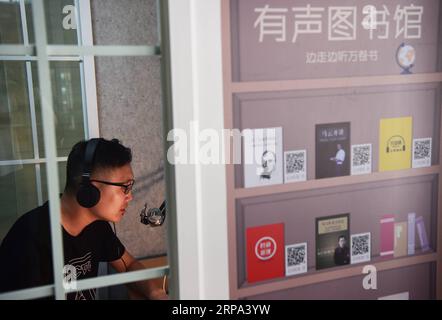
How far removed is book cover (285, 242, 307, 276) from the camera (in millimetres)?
1262

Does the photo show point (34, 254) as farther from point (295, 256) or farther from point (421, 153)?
point (421, 153)

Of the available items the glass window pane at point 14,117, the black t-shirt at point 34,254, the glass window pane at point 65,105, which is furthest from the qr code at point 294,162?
the glass window pane at point 14,117

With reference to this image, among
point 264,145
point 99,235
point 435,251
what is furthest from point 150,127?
point 435,251

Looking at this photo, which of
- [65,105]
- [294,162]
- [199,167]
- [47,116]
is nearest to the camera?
[47,116]

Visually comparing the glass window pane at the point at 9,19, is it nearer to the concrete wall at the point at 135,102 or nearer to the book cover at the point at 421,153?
the concrete wall at the point at 135,102

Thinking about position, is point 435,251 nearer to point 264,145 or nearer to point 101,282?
point 264,145

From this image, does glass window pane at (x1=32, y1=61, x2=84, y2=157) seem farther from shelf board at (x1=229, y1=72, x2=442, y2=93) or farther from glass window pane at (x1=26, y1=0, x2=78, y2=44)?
shelf board at (x1=229, y1=72, x2=442, y2=93)

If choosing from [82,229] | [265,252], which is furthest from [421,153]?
[82,229]

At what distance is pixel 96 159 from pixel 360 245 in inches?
46.1

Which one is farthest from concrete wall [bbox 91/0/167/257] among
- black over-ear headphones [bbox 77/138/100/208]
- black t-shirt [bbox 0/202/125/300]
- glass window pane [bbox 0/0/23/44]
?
black t-shirt [bbox 0/202/125/300]

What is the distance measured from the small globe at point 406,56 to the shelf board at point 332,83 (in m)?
0.03

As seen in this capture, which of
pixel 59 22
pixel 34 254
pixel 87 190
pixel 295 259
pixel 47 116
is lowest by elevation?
pixel 34 254

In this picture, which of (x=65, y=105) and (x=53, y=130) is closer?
(x=53, y=130)

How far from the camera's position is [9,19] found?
242 centimetres
